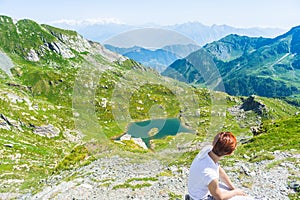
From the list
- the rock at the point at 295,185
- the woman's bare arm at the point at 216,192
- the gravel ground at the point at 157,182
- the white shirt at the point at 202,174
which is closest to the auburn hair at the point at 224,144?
the white shirt at the point at 202,174

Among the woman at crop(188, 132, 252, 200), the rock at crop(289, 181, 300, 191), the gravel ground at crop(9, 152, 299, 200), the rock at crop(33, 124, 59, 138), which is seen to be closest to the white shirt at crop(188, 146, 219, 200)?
the woman at crop(188, 132, 252, 200)

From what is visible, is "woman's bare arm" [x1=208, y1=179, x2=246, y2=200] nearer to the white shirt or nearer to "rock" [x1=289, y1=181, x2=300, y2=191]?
the white shirt

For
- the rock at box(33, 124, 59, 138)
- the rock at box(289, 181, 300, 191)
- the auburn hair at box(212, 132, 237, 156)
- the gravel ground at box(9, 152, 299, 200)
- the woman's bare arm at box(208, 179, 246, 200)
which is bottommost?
the rock at box(33, 124, 59, 138)

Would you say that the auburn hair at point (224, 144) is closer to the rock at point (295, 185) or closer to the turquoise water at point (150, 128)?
the rock at point (295, 185)

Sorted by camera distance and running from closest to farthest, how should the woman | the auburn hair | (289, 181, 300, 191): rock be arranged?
the auburn hair → the woman → (289, 181, 300, 191): rock

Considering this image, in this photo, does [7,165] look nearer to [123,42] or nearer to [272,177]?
[123,42]

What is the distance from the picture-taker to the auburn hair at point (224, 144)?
10328 millimetres

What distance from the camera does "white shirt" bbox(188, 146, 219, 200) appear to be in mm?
10906

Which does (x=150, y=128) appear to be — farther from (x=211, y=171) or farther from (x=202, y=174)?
(x=211, y=171)

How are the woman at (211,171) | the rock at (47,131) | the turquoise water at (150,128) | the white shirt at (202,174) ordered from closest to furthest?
the woman at (211,171)
the white shirt at (202,174)
the rock at (47,131)
the turquoise water at (150,128)

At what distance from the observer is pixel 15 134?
108m

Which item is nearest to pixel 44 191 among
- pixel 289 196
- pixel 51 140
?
pixel 289 196

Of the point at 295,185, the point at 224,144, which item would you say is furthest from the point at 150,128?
the point at 224,144

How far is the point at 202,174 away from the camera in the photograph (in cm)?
1105
